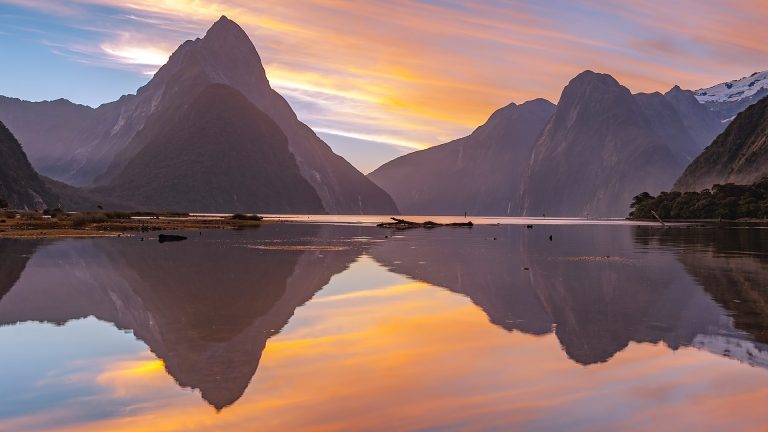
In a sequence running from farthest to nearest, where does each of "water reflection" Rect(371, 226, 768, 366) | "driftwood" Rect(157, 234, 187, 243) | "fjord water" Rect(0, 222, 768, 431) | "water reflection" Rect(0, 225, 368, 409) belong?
"driftwood" Rect(157, 234, 187, 243) → "water reflection" Rect(371, 226, 768, 366) → "water reflection" Rect(0, 225, 368, 409) → "fjord water" Rect(0, 222, 768, 431)

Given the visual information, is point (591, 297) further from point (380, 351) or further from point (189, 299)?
point (189, 299)

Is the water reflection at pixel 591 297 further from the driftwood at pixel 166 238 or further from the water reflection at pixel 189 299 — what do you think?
the driftwood at pixel 166 238

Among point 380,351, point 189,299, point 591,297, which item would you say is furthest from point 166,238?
point 380,351

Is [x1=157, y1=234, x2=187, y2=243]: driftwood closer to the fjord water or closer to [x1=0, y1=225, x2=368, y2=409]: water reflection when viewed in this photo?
[x1=0, y1=225, x2=368, y2=409]: water reflection

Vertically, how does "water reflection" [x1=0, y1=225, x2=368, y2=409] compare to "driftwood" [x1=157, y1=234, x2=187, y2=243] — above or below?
above

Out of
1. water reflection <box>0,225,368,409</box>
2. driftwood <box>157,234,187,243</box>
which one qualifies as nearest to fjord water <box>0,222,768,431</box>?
water reflection <box>0,225,368,409</box>

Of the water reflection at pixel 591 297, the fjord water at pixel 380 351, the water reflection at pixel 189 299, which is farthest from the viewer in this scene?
the water reflection at pixel 591 297

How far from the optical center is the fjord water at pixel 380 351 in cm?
1351

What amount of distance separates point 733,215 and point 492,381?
202807 millimetres

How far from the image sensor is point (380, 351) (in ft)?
63.7

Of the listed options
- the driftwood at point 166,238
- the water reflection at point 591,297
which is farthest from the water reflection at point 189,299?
the driftwood at point 166,238

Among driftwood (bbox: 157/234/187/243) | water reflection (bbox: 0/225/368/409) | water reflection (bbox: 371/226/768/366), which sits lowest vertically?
driftwood (bbox: 157/234/187/243)

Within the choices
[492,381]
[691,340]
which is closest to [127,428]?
[492,381]

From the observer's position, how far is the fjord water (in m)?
13.5
